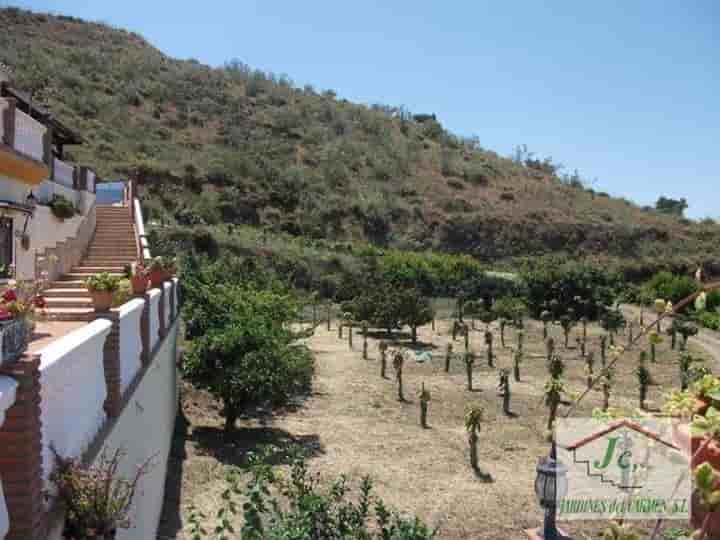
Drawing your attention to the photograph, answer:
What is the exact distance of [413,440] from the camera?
1388cm

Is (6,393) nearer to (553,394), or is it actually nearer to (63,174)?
(553,394)

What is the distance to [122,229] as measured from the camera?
18000mm

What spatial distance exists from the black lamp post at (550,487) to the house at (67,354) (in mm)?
2854

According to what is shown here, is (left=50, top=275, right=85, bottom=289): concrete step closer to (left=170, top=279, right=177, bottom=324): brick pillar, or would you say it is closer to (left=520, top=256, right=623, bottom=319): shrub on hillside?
(left=170, top=279, right=177, bottom=324): brick pillar

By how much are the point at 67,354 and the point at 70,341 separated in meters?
0.29

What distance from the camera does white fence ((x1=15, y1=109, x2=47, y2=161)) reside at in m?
10.6

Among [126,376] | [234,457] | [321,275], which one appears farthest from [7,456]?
[321,275]

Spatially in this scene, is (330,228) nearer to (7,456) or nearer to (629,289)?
(629,289)

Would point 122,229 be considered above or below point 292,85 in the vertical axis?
below

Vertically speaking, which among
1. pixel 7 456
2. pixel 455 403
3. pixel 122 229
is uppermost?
pixel 122 229

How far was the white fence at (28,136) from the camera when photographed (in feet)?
34.9

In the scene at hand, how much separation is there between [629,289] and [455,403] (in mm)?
31825

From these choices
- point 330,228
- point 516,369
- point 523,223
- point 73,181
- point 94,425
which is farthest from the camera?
point 523,223

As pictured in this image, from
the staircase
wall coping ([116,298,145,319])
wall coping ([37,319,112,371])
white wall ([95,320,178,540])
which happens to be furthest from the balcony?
wall coping ([37,319,112,371])
